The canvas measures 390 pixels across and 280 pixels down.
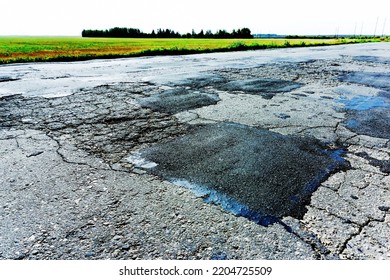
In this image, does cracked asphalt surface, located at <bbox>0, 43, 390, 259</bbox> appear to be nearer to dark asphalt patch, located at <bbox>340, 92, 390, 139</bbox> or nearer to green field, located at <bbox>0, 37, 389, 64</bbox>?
dark asphalt patch, located at <bbox>340, 92, 390, 139</bbox>

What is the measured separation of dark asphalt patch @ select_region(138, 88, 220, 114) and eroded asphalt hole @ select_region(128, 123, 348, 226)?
4.28ft

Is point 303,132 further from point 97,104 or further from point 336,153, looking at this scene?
point 97,104

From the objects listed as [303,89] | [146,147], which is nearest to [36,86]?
[146,147]

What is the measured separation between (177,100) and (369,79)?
637 cm

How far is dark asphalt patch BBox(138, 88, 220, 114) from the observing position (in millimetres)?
5301

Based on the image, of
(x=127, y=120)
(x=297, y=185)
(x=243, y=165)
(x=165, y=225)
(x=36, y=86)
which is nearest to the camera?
(x=165, y=225)

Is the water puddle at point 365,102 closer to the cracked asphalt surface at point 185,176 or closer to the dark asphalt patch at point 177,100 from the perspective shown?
the cracked asphalt surface at point 185,176

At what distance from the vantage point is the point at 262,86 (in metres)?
7.27

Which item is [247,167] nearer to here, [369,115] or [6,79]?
[369,115]

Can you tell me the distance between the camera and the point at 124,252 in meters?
1.93

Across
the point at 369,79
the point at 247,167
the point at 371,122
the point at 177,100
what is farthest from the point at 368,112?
the point at 369,79

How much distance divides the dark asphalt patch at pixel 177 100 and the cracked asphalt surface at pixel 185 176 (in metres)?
0.04

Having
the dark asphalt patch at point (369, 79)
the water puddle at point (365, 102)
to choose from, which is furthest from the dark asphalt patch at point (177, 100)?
the dark asphalt patch at point (369, 79)
